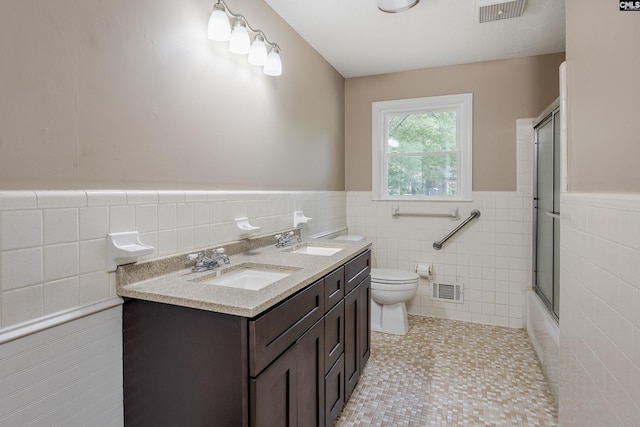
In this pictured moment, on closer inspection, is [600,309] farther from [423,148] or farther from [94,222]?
[423,148]

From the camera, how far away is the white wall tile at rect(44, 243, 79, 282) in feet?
3.26

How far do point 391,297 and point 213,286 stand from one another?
1.86 metres

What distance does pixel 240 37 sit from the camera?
5.55 ft

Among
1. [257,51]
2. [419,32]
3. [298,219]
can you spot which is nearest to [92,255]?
[257,51]

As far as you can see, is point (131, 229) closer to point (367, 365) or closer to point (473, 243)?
point (367, 365)

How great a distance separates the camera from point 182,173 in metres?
1.51

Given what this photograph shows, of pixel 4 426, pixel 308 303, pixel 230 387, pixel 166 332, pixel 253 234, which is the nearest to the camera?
pixel 4 426

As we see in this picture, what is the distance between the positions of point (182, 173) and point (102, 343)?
28.5 inches

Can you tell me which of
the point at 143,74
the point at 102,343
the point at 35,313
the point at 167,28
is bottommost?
the point at 102,343

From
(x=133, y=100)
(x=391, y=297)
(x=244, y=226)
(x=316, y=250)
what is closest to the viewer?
(x=133, y=100)

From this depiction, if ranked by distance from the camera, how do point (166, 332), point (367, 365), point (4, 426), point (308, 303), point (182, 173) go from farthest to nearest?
point (367, 365) < point (182, 173) < point (308, 303) < point (166, 332) < point (4, 426)

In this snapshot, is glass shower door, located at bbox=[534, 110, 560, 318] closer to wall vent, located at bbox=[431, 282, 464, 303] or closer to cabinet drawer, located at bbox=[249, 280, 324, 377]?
wall vent, located at bbox=[431, 282, 464, 303]

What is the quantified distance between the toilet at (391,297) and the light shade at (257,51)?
1830 millimetres

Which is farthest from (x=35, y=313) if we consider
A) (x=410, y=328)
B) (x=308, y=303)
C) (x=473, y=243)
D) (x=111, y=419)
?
(x=473, y=243)
